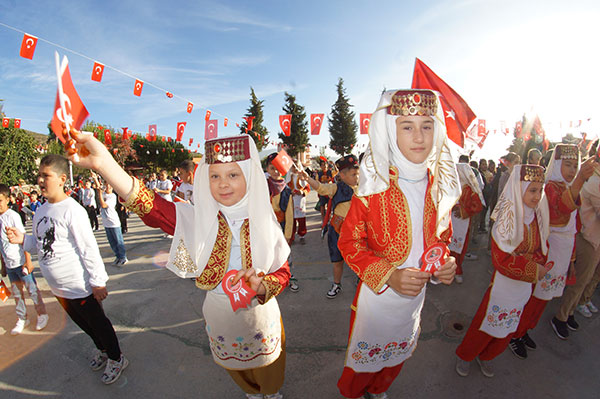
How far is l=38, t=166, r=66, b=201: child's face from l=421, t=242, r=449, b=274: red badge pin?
330 cm

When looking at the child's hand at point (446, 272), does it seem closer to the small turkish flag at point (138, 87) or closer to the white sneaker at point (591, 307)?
the white sneaker at point (591, 307)

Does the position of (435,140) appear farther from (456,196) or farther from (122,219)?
(122,219)

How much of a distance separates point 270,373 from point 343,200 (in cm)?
241

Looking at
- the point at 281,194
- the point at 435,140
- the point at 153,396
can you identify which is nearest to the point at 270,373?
the point at 153,396

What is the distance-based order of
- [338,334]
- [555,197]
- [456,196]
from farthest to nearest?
[338,334] < [555,197] < [456,196]

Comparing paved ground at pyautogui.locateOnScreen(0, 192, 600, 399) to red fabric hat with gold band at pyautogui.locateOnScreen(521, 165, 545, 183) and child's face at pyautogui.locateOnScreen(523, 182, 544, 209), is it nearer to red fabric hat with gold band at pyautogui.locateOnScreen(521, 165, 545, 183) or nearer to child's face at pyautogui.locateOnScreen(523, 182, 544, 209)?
child's face at pyautogui.locateOnScreen(523, 182, 544, 209)

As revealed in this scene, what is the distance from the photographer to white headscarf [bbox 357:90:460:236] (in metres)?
1.77

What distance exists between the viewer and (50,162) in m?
2.51

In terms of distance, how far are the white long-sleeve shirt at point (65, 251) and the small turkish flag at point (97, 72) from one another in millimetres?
6668

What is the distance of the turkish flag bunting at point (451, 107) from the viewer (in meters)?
1.99

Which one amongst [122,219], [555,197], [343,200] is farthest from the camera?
[122,219]

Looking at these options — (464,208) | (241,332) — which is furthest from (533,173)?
(241,332)

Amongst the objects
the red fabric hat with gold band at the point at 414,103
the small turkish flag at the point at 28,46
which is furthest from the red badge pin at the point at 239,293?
the small turkish flag at the point at 28,46

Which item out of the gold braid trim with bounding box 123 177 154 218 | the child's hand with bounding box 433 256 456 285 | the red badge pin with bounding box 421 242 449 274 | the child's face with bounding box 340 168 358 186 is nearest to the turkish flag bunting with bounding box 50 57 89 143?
the gold braid trim with bounding box 123 177 154 218
